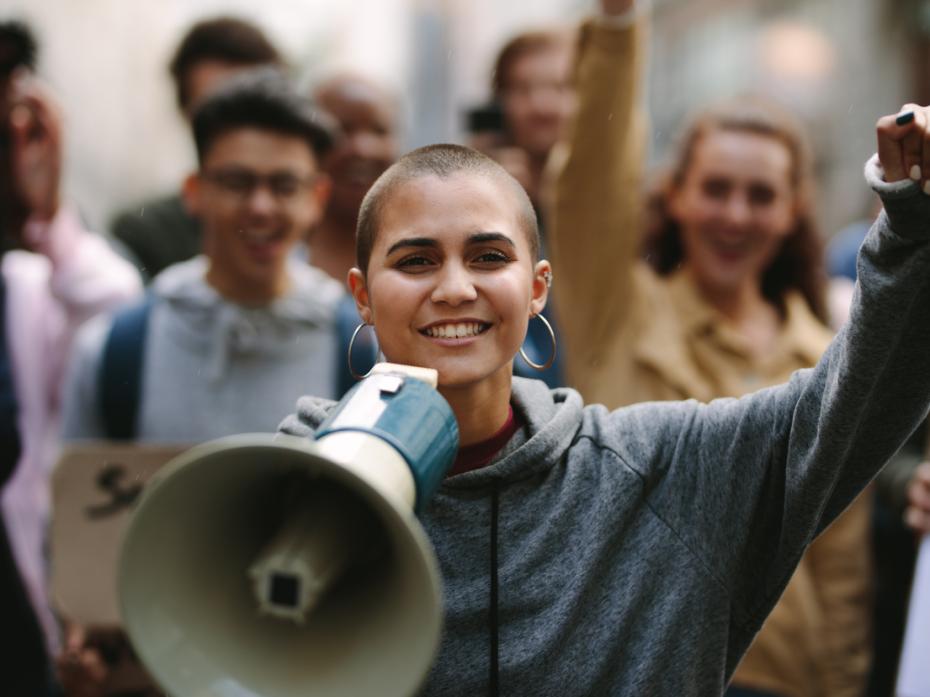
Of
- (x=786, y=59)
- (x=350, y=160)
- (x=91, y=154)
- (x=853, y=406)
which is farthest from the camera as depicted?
(x=786, y=59)

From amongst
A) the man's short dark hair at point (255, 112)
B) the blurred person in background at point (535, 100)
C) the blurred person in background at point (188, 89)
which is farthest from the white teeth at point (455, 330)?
the blurred person in background at point (188, 89)

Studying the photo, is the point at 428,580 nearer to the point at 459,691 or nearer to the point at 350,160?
the point at 459,691

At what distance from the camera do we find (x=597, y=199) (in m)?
3.10

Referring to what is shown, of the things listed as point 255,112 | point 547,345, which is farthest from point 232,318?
point 547,345

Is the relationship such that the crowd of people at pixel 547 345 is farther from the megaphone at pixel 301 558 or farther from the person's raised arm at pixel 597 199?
the megaphone at pixel 301 558

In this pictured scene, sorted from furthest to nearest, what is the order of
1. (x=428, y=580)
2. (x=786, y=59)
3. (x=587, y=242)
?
(x=786, y=59), (x=587, y=242), (x=428, y=580)

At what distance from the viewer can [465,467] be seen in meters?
1.96

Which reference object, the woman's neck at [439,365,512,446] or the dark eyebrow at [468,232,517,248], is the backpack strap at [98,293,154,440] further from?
the dark eyebrow at [468,232,517,248]

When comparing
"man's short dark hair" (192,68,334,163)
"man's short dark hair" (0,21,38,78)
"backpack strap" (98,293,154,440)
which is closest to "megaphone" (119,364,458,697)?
"backpack strap" (98,293,154,440)

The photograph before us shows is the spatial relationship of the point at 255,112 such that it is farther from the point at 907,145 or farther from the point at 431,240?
the point at 907,145

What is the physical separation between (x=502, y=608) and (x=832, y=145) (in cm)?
1774

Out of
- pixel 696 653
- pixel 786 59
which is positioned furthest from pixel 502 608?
pixel 786 59

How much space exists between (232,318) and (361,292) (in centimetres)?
152

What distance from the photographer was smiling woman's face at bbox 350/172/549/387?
71.5 inches
